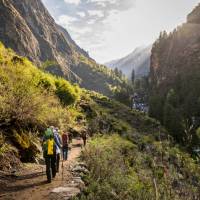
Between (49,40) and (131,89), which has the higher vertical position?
(49,40)

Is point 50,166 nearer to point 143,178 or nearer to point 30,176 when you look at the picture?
point 30,176

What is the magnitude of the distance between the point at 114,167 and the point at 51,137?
7.21 ft

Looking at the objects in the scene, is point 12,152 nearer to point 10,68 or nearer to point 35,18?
point 10,68


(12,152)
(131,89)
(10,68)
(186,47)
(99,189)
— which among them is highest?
(186,47)

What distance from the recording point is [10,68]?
1830cm

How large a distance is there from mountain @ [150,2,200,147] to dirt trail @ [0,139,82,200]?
81357 mm

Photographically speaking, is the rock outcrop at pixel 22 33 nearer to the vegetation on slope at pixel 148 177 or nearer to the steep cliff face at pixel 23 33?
the steep cliff face at pixel 23 33

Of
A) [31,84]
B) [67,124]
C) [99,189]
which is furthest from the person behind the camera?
[67,124]

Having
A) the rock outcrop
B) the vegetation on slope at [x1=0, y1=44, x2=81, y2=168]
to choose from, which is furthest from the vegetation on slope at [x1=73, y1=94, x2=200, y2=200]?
the rock outcrop

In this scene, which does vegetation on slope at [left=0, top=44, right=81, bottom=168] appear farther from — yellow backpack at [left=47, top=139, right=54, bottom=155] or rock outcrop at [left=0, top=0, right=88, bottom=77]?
rock outcrop at [left=0, top=0, right=88, bottom=77]

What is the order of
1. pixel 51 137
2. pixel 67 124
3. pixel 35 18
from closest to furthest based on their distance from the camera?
pixel 51 137
pixel 67 124
pixel 35 18

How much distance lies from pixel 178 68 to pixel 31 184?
141166 mm

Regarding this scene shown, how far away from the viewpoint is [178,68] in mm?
147000

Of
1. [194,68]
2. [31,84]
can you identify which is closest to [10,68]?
[31,84]
